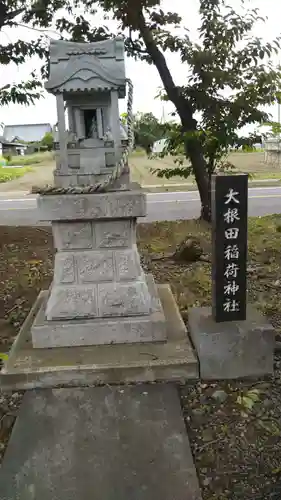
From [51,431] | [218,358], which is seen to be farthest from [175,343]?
[51,431]

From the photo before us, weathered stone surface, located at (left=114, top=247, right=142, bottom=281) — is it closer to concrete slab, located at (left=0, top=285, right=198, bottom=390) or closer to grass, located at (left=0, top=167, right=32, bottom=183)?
concrete slab, located at (left=0, top=285, right=198, bottom=390)

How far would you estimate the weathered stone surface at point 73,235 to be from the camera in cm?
374

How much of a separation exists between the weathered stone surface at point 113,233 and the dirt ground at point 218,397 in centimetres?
133

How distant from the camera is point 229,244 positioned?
11.1 feet

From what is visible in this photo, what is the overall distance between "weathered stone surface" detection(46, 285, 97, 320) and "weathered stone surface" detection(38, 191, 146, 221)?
2.13 feet

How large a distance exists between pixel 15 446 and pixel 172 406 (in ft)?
3.66

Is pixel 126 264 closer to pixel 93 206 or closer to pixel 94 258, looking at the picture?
pixel 94 258

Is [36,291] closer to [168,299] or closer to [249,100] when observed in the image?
[168,299]

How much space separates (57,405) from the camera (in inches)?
126

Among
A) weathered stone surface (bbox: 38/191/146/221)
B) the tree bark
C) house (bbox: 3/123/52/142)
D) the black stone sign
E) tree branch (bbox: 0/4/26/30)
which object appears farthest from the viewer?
house (bbox: 3/123/52/142)

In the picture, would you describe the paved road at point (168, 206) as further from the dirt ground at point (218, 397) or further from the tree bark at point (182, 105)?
the dirt ground at point (218, 397)

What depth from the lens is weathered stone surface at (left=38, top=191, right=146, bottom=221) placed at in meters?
3.60

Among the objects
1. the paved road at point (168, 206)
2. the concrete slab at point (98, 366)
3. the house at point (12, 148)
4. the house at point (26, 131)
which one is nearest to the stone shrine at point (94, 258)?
the concrete slab at point (98, 366)

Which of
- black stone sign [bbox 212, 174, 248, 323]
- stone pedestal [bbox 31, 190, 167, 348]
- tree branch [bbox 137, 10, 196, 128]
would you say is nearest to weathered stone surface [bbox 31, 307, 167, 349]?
stone pedestal [bbox 31, 190, 167, 348]
